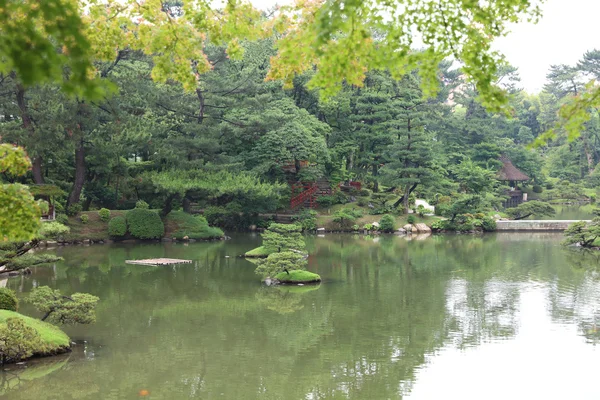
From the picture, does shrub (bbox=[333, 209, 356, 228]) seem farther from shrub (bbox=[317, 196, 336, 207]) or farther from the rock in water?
the rock in water

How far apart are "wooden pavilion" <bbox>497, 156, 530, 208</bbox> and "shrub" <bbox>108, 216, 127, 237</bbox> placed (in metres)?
24.3

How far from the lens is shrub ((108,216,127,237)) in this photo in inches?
985

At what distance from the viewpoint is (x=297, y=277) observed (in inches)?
640

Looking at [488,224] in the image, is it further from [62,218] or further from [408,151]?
[62,218]

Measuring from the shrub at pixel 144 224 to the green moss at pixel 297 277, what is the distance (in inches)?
425

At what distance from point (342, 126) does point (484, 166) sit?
10.7 meters

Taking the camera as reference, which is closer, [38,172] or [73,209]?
[38,172]

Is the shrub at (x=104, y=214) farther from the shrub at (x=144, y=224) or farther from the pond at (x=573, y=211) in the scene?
the pond at (x=573, y=211)

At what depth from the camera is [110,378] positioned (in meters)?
8.91

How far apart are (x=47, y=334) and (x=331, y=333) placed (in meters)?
4.72

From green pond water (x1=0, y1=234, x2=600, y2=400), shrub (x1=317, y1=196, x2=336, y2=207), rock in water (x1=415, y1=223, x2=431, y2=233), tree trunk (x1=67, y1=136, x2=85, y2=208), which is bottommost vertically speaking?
green pond water (x1=0, y1=234, x2=600, y2=400)

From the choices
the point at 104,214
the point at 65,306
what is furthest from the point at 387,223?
the point at 65,306

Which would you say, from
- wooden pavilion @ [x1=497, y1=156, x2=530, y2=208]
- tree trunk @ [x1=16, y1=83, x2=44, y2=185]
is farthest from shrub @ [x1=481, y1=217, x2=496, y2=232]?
tree trunk @ [x1=16, y1=83, x2=44, y2=185]

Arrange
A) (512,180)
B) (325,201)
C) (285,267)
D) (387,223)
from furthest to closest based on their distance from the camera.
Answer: (512,180)
(325,201)
(387,223)
(285,267)
